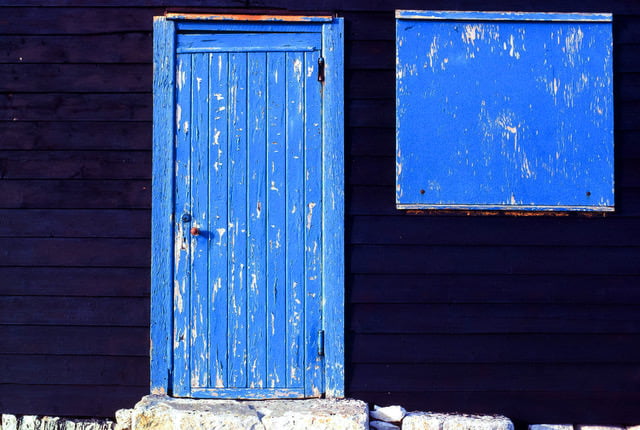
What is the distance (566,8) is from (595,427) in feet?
8.01

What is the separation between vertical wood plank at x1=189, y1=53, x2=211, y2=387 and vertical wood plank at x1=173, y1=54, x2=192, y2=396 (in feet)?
0.09

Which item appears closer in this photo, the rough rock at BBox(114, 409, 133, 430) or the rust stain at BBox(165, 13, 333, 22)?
the rough rock at BBox(114, 409, 133, 430)

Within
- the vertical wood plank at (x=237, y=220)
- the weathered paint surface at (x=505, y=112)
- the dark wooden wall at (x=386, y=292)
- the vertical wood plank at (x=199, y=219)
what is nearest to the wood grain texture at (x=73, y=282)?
the dark wooden wall at (x=386, y=292)

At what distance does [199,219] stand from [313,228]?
0.66 metres

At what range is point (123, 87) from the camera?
3.56 meters

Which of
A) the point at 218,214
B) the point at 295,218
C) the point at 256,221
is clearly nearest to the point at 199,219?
the point at 218,214

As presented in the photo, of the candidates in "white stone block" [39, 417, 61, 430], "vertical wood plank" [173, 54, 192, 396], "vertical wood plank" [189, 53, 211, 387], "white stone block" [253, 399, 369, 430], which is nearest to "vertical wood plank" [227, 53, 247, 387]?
"vertical wood plank" [189, 53, 211, 387]

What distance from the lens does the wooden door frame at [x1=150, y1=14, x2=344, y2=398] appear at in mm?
3486

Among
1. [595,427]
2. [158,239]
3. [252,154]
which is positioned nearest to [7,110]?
[158,239]

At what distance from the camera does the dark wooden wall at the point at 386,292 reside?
3.52 metres

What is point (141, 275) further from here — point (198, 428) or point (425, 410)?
point (425, 410)

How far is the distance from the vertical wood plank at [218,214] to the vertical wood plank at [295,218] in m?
0.36

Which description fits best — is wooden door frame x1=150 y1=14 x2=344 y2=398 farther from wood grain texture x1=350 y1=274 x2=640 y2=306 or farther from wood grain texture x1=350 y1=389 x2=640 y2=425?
wood grain texture x1=350 y1=389 x2=640 y2=425

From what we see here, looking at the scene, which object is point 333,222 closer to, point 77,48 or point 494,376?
point 494,376
